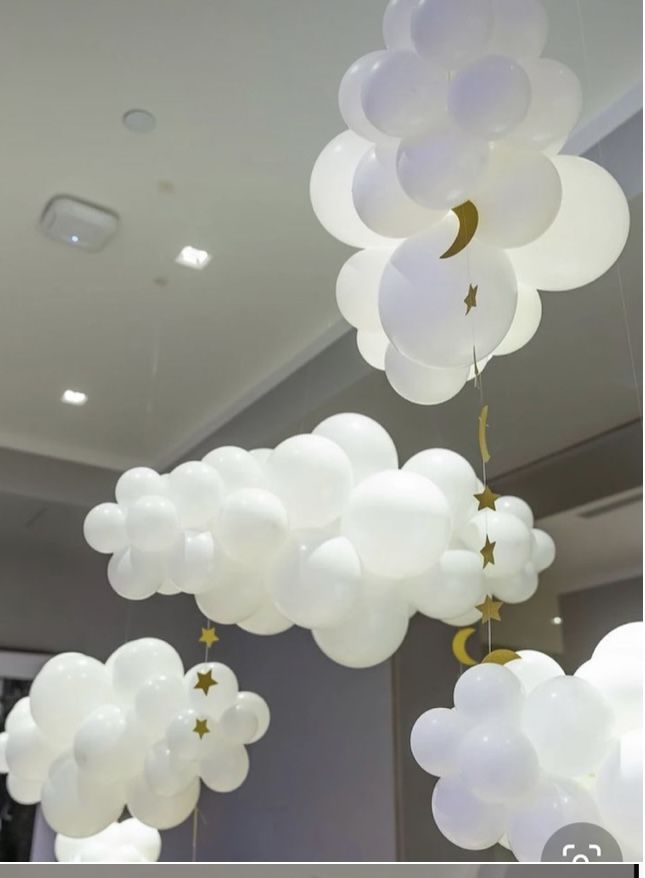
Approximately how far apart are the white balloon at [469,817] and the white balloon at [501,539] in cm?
70

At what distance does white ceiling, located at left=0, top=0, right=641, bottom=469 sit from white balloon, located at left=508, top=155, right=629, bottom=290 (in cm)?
78

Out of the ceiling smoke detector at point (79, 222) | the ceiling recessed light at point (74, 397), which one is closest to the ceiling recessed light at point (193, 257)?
the ceiling smoke detector at point (79, 222)

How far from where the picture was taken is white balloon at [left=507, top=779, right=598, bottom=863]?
44.9 inches

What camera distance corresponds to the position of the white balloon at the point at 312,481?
1730 millimetres

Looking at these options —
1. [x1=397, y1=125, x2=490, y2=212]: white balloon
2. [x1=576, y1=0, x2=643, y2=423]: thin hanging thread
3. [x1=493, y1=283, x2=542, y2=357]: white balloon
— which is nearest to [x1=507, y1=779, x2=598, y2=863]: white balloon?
[x1=493, y1=283, x2=542, y2=357]: white balloon

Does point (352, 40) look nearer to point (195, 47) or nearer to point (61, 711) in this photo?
point (195, 47)

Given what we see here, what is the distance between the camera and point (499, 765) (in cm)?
113

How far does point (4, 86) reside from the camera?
6.54ft

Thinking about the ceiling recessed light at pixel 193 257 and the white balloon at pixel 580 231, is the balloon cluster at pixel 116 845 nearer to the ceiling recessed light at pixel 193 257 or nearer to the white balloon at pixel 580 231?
the ceiling recessed light at pixel 193 257

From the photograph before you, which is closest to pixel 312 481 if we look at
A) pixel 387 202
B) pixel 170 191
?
pixel 387 202

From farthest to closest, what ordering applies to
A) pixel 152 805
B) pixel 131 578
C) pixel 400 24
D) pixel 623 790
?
pixel 152 805 → pixel 131 578 → pixel 400 24 → pixel 623 790

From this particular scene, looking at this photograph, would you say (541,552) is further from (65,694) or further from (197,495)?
(65,694)

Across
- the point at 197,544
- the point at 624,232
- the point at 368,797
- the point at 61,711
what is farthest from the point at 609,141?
the point at 368,797

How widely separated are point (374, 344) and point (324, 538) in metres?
0.38
